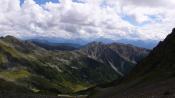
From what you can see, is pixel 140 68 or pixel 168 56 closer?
pixel 168 56

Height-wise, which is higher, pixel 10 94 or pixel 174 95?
pixel 174 95

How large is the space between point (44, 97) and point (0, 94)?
8888 millimetres

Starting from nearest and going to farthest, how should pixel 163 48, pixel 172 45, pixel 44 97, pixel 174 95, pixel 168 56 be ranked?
pixel 174 95
pixel 44 97
pixel 168 56
pixel 172 45
pixel 163 48

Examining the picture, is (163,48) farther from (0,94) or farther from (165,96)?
(165,96)

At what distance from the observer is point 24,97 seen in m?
69.5

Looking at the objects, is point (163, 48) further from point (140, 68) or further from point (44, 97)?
point (44, 97)

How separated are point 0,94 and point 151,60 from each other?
84963 mm

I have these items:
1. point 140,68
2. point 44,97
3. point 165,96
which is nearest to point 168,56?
point 140,68

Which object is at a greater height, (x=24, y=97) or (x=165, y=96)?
(x=165, y=96)

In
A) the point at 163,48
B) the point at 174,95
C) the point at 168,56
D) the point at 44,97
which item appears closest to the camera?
the point at 174,95

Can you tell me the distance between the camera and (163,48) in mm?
144625

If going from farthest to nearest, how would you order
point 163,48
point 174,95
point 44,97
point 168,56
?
point 163,48, point 168,56, point 44,97, point 174,95

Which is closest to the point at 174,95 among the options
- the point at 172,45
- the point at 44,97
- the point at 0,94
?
the point at 44,97

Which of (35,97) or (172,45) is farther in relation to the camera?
(172,45)
